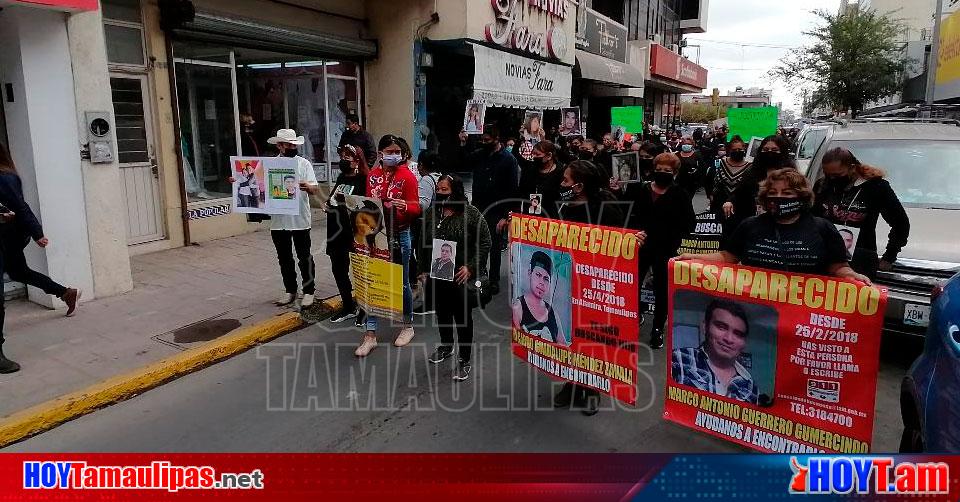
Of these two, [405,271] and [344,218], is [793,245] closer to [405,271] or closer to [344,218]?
[405,271]

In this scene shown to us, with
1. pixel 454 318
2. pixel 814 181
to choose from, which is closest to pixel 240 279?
pixel 454 318

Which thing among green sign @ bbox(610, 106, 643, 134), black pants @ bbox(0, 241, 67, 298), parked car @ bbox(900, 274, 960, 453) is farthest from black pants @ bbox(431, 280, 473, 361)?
green sign @ bbox(610, 106, 643, 134)

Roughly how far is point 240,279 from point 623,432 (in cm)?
537

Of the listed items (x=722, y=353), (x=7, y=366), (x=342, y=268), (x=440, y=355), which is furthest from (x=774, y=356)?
(x=7, y=366)

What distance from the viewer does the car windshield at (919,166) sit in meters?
6.28

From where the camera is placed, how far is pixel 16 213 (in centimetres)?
563

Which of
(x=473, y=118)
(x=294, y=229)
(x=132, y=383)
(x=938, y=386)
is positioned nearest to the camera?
(x=938, y=386)

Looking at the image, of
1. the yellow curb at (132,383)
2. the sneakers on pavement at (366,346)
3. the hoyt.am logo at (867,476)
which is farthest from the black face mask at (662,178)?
the yellow curb at (132,383)

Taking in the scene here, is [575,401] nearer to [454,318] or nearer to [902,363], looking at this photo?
[454,318]

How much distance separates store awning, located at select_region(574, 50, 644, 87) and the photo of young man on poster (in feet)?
56.1

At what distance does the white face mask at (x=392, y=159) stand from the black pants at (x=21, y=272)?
3.45 meters

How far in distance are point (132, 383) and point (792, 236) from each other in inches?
190

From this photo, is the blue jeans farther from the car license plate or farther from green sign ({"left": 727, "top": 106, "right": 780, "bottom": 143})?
green sign ({"left": 727, "top": 106, "right": 780, "bottom": 143})

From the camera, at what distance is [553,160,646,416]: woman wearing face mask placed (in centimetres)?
464
